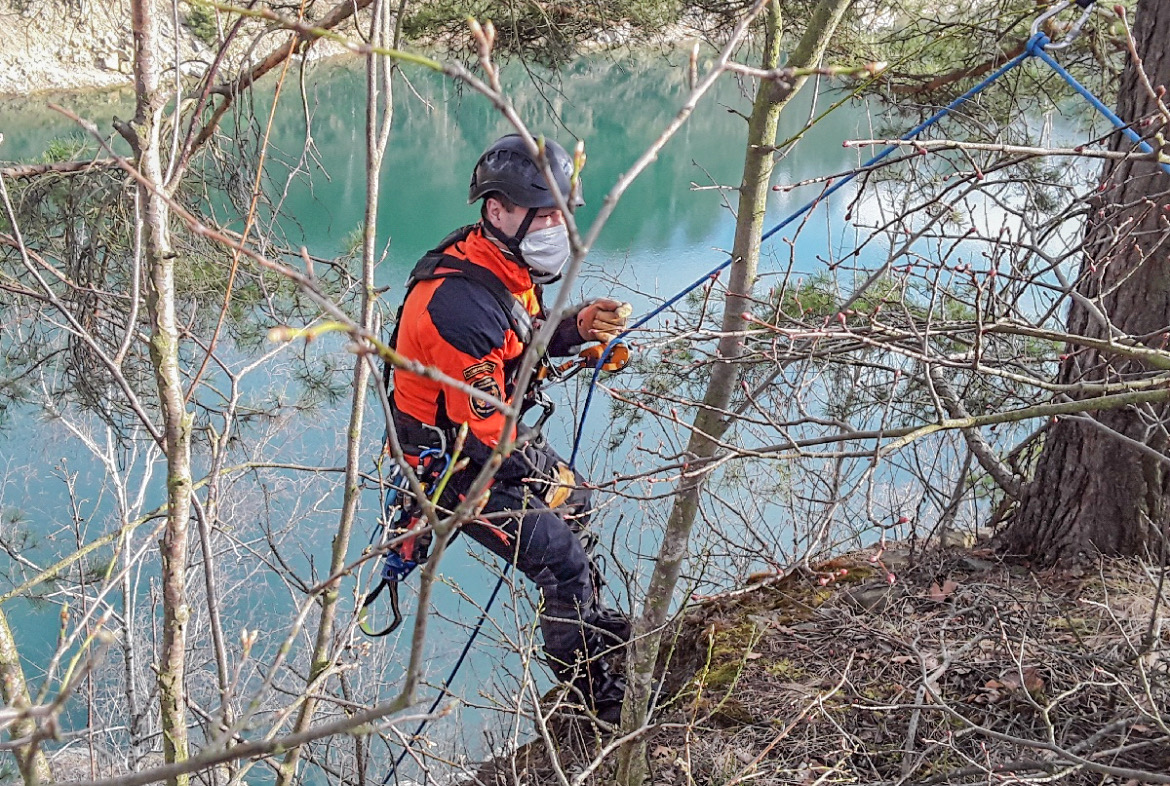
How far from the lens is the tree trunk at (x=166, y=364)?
4.23ft

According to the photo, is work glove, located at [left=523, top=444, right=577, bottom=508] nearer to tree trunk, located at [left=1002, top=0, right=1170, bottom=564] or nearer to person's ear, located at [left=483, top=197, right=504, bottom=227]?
person's ear, located at [left=483, top=197, right=504, bottom=227]

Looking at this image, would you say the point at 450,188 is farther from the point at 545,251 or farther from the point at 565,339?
the point at 545,251

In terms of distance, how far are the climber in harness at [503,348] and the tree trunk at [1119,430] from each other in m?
1.50

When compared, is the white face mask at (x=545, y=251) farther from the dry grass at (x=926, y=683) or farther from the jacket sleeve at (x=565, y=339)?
the dry grass at (x=926, y=683)

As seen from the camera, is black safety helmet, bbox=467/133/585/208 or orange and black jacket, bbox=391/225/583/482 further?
black safety helmet, bbox=467/133/585/208

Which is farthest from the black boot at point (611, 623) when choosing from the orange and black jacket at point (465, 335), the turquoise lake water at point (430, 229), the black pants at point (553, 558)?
the turquoise lake water at point (430, 229)

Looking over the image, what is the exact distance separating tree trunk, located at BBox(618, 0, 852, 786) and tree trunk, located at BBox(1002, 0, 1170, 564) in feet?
3.30

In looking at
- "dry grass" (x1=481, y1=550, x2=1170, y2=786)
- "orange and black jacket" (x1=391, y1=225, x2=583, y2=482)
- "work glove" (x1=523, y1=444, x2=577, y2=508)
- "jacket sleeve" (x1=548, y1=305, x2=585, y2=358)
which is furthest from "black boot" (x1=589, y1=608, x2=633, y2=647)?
"jacket sleeve" (x1=548, y1=305, x2=585, y2=358)

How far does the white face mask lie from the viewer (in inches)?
103

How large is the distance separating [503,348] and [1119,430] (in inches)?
77.3

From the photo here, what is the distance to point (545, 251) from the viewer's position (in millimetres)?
2633

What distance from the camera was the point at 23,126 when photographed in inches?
504

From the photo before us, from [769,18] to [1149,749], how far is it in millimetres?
2016

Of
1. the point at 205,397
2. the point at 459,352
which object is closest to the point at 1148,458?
the point at 459,352
